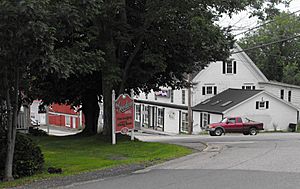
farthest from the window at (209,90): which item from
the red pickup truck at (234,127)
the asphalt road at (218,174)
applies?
the asphalt road at (218,174)

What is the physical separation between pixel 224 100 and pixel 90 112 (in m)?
24.6

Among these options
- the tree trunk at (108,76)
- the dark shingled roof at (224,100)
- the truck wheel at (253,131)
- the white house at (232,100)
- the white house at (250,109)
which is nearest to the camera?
the tree trunk at (108,76)

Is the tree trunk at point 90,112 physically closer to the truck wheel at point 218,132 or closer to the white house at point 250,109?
the truck wheel at point 218,132

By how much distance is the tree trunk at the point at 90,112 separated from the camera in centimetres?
2962

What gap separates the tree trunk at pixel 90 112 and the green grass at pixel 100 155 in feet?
24.8

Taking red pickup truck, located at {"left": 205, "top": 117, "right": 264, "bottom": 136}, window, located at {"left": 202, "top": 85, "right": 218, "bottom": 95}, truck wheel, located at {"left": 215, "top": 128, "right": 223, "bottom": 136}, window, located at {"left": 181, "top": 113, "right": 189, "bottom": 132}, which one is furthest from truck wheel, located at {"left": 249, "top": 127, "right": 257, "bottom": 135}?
window, located at {"left": 202, "top": 85, "right": 218, "bottom": 95}

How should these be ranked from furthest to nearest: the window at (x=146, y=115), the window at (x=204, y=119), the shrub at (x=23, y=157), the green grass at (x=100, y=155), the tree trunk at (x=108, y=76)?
the window at (x=146, y=115) → the window at (x=204, y=119) → the tree trunk at (x=108, y=76) → the green grass at (x=100, y=155) → the shrub at (x=23, y=157)

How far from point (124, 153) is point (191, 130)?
30633 mm

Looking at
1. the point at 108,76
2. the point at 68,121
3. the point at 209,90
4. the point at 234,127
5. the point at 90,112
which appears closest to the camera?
the point at 108,76

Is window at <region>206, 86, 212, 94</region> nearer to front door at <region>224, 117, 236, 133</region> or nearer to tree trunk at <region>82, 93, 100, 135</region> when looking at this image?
front door at <region>224, 117, 236, 133</region>

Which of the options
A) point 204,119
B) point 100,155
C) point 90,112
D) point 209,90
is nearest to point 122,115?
point 100,155

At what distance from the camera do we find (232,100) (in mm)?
49938

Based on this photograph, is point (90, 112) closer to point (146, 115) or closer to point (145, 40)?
point (145, 40)

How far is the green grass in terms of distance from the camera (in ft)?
45.6
